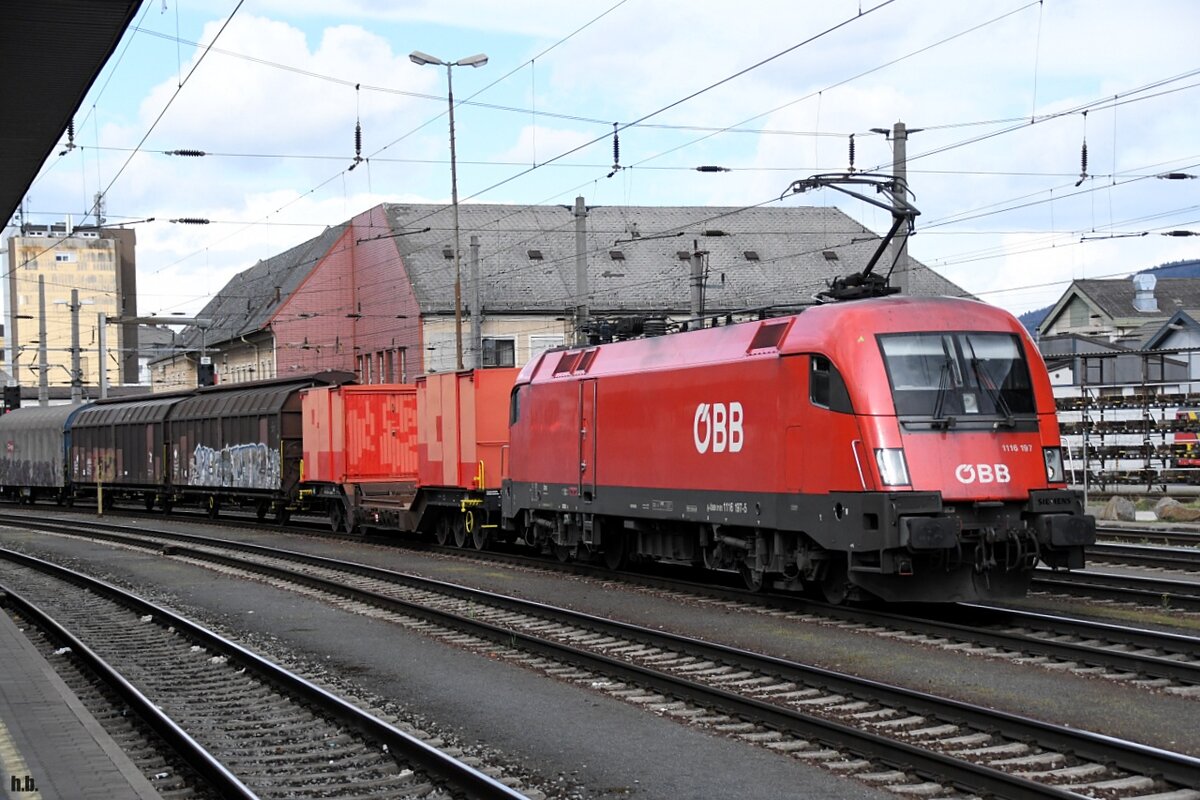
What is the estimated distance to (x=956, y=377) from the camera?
46.8 ft

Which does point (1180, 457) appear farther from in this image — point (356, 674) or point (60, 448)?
point (60, 448)

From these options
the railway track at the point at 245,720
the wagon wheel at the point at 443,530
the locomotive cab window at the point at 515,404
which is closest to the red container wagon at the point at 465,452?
the wagon wheel at the point at 443,530

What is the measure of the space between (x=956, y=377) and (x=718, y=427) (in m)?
3.16

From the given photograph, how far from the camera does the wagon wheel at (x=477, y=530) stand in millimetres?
26406

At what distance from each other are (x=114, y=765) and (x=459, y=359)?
25.7 metres

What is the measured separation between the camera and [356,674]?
1257 cm

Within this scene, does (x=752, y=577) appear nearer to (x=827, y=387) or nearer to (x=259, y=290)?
(x=827, y=387)

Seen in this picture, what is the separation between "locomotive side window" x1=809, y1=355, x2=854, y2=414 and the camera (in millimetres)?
14117

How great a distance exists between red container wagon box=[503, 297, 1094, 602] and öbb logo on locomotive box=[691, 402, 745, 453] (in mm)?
23

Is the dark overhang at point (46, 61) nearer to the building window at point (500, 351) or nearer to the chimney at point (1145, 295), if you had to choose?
the building window at point (500, 351)

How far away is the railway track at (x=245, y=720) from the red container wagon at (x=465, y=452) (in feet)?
29.9

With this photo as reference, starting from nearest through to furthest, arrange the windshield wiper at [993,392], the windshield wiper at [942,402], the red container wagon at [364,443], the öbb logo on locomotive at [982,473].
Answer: the öbb logo on locomotive at [982,473] → the windshield wiper at [942,402] → the windshield wiper at [993,392] → the red container wagon at [364,443]

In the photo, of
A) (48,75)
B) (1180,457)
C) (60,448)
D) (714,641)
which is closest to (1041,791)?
(714,641)

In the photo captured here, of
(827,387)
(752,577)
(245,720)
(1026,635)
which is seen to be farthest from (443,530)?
(245,720)
